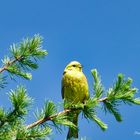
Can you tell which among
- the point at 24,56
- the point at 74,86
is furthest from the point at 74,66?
the point at 24,56

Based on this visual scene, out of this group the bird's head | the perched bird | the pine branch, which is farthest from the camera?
the bird's head

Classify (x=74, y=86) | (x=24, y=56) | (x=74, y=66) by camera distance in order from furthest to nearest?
(x=74, y=66) < (x=74, y=86) < (x=24, y=56)

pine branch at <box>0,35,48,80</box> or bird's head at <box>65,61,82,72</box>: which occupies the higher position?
bird's head at <box>65,61,82,72</box>

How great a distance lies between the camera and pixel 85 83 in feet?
21.0

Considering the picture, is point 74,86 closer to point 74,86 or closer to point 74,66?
point 74,86

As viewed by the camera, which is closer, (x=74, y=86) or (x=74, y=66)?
(x=74, y=86)

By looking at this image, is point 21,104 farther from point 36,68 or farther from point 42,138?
point 36,68

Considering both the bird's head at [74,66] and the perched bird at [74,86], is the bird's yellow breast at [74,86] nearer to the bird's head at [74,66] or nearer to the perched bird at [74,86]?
the perched bird at [74,86]

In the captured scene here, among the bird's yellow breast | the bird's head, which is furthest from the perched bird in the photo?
the bird's head

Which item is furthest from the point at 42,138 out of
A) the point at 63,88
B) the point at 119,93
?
the point at 63,88

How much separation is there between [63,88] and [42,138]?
3.03m

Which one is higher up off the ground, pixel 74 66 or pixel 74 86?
pixel 74 66

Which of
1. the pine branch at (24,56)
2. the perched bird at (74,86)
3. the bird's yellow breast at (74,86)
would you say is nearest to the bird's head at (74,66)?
the perched bird at (74,86)

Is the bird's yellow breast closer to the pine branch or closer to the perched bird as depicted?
the perched bird
